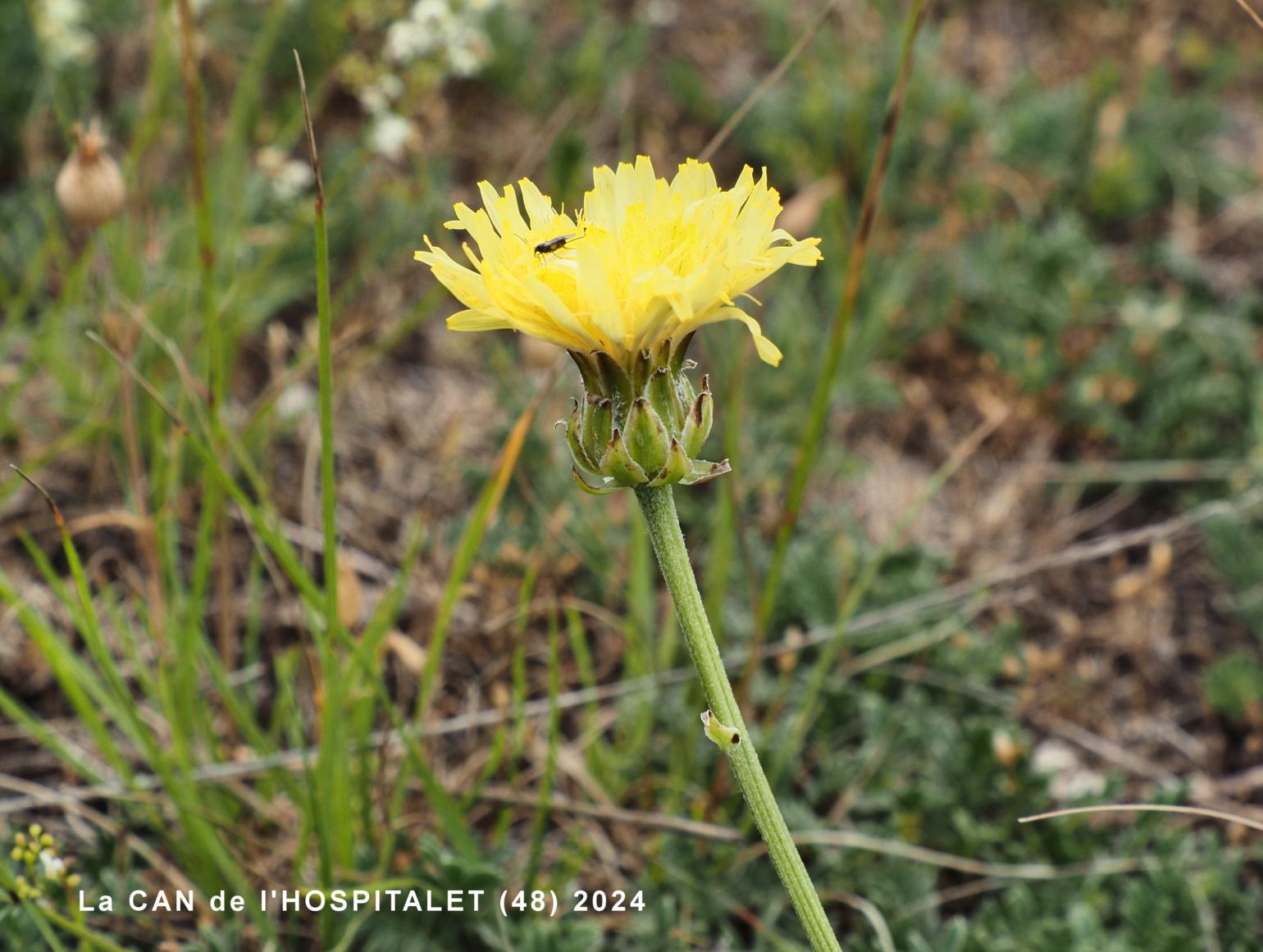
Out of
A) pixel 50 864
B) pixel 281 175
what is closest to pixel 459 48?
pixel 281 175

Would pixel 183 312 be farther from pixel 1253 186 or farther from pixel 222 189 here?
pixel 1253 186

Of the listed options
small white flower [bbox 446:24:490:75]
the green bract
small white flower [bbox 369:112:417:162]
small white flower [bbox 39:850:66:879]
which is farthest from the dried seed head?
the green bract

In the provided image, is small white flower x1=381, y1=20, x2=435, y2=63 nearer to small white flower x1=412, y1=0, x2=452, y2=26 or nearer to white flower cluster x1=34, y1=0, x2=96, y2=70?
small white flower x1=412, y1=0, x2=452, y2=26

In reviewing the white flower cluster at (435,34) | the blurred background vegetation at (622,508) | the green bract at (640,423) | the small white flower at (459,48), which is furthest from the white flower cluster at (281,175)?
the green bract at (640,423)

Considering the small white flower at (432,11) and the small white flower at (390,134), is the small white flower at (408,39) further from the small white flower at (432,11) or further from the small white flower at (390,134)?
the small white flower at (390,134)

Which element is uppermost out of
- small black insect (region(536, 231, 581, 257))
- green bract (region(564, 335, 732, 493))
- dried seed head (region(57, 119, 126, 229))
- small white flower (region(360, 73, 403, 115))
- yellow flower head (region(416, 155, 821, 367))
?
small white flower (region(360, 73, 403, 115))

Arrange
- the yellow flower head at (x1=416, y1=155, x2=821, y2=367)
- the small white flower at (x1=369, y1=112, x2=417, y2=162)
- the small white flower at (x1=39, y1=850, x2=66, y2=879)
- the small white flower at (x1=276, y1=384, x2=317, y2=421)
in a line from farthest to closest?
the small white flower at (x1=276, y1=384, x2=317, y2=421)
the small white flower at (x1=369, y1=112, x2=417, y2=162)
the small white flower at (x1=39, y1=850, x2=66, y2=879)
the yellow flower head at (x1=416, y1=155, x2=821, y2=367)

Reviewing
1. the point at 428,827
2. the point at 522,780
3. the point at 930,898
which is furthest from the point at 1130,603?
the point at 428,827
